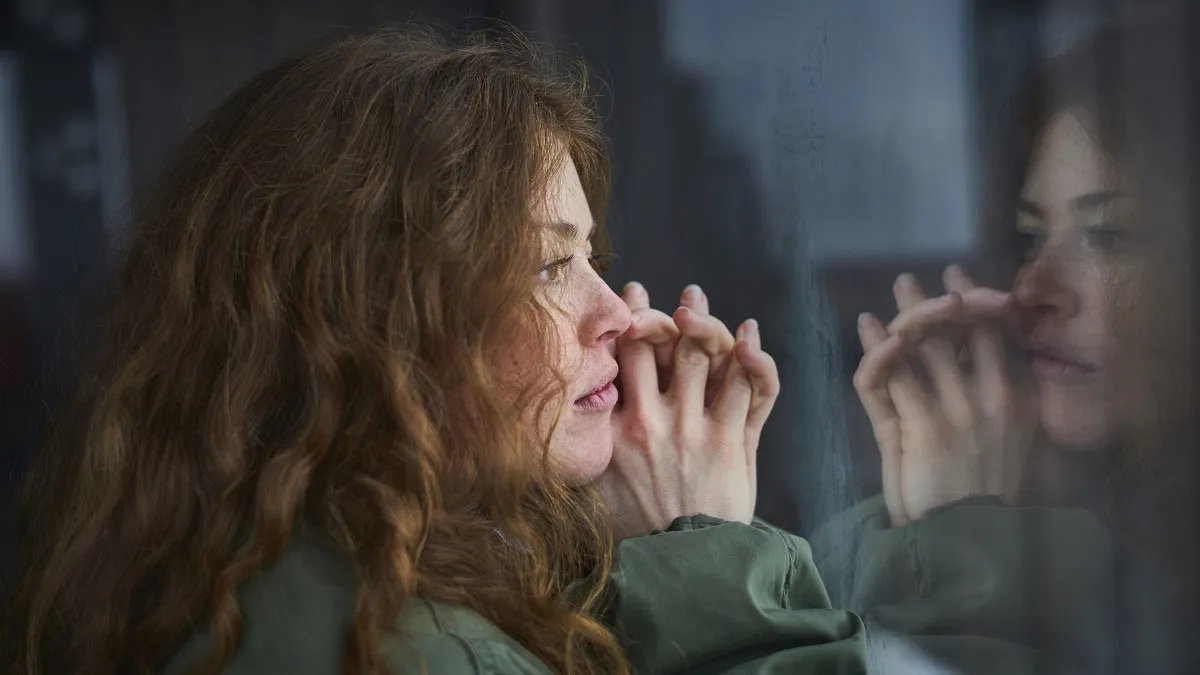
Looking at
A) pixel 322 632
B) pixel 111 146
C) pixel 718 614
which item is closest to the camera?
pixel 322 632

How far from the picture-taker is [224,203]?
1233mm

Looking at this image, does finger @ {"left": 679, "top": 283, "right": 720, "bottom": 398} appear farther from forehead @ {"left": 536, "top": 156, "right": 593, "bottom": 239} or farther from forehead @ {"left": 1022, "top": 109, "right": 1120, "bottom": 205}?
forehead @ {"left": 1022, "top": 109, "right": 1120, "bottom": 205}

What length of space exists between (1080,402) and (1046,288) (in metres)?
0.14

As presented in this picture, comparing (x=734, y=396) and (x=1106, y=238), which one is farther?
(x=734, y=396)

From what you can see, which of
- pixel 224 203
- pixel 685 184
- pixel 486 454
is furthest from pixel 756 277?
pixel 224 203

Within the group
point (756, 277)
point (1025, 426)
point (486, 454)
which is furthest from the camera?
point (756, 277)

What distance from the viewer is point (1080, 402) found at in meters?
1.29

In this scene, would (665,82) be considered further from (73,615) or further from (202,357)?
(73,615)

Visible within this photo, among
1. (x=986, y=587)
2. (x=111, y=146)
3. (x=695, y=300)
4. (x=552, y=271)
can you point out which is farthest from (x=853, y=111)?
(x=111, y=146)

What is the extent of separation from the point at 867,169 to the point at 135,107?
1001 millimetres

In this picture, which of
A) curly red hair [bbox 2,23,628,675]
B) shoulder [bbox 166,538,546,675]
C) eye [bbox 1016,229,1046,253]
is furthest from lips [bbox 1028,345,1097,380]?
shoulder [bbox 166,538,546,675]

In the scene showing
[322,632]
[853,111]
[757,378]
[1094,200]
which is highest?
[853,111]

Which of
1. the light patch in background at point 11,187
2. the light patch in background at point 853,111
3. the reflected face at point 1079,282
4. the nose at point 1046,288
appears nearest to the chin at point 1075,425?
the reflected face at point 1079,282

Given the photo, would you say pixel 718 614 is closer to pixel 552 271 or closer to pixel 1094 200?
pixel 552 271
